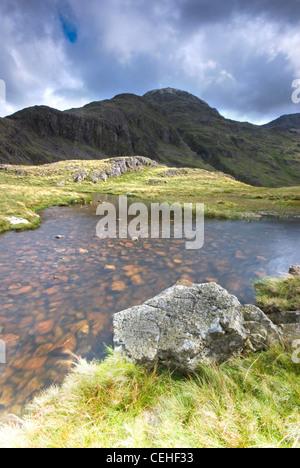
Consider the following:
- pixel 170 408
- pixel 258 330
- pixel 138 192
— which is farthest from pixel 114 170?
pixel 170 408

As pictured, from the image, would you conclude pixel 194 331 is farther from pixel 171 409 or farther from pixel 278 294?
pixel 278 294

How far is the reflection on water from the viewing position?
557 cm

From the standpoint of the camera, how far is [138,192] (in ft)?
167

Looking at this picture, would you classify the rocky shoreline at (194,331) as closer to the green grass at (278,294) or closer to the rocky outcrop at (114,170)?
the green grass at (278,294)

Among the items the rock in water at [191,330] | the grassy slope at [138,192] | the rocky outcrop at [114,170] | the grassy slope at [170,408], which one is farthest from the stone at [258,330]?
the rocky outcrop at [114,170]

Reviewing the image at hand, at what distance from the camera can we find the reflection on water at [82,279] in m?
5.57

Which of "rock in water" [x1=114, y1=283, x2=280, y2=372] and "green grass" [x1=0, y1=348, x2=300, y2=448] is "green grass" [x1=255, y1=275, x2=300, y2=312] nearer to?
"rock in water" [x1=114, y1=283, x2=280, y2=372]

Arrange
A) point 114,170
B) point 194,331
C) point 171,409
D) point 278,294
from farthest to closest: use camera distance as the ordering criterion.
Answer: point 114,170
point 278,294
point 194,331
point 171,409

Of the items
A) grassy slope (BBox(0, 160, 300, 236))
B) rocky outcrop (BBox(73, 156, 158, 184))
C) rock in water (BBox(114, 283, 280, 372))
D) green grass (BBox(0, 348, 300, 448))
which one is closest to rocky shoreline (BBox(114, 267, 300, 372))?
rock in water (BBox(114, 283, 280, 372))

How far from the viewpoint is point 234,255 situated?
12.8 meters

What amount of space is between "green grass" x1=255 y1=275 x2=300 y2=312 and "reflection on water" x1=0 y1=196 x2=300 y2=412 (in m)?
0.49

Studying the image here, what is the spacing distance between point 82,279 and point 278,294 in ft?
25.2

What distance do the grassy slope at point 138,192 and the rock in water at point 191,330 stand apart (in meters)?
15.5
